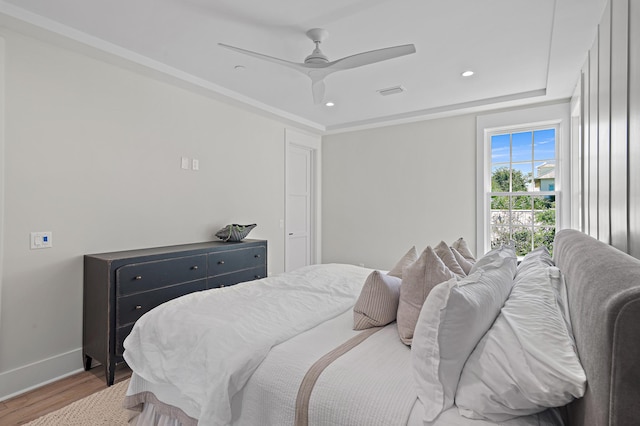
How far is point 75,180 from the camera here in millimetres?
2824

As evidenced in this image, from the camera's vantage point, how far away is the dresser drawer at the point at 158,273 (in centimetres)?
267

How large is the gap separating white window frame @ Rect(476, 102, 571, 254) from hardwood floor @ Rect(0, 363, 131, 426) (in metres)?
4.20

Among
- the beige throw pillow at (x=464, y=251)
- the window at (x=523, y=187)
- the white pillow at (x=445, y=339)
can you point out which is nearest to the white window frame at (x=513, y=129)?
the window at (x=523, y=187)

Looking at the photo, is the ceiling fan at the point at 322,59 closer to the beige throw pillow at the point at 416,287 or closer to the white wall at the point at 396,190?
the beige throw pillow at the point at 416,287

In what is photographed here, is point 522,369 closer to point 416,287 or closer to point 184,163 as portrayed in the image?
point 416,287

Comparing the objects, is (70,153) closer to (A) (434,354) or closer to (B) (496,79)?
(A) (434,354)

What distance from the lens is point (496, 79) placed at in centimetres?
350

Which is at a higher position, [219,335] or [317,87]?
[317,87]

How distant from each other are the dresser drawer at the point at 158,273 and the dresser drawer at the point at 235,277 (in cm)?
14

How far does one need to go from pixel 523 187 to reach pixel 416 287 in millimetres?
3419

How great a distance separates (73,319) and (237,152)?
243 centimetres

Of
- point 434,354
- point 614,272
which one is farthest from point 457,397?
point 614,272

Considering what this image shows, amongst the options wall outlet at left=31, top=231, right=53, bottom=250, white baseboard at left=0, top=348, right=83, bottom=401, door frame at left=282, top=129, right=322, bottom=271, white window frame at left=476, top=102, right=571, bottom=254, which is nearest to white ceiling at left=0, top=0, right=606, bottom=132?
white window frame at left=476, top=102, right=571, bottom=254

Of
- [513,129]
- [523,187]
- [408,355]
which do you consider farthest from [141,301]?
[513,129]
